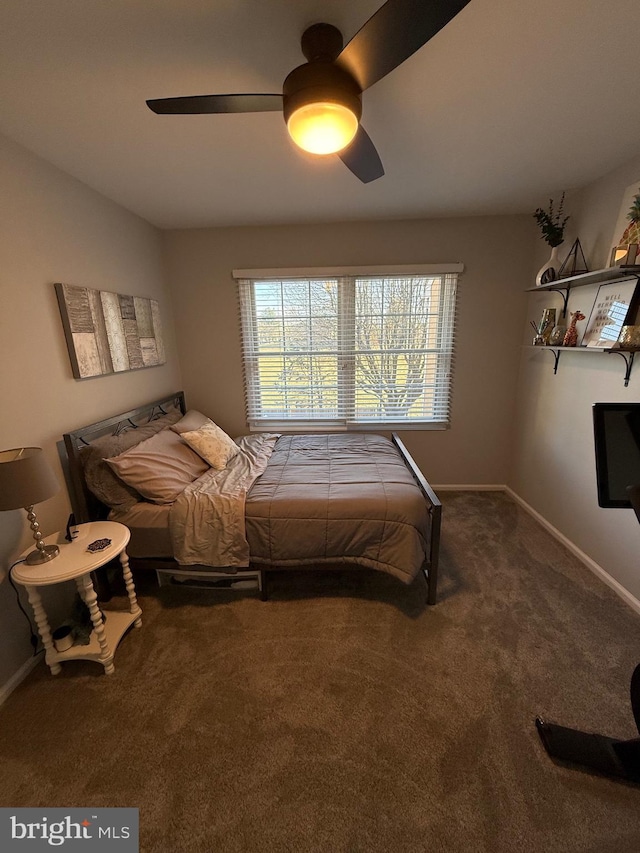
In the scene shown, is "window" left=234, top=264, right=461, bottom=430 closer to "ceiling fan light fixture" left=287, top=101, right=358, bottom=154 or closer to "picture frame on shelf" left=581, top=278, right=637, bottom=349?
"picture frame on shelf" left=581, top=278, right=637, bottom=349

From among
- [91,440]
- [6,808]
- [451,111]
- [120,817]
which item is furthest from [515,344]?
[6,808]

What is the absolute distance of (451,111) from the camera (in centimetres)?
156

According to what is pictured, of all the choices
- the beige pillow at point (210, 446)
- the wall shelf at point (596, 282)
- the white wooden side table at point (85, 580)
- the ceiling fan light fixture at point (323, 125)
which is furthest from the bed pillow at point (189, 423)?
the wall shelf at point (596, 282)

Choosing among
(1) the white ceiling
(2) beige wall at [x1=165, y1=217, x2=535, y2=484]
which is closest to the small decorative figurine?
(2) beige wall at [x1=165, y1=217, x2=535, y2=484]

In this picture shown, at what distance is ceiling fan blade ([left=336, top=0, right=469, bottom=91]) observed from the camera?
0.82 meters

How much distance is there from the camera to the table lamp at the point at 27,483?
1.36m

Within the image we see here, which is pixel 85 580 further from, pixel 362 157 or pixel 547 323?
pixel 547 323

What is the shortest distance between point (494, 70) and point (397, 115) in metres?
0.43

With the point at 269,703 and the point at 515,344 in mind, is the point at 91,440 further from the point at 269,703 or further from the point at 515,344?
the point at 515,344

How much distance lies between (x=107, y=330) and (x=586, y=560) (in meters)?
3.72

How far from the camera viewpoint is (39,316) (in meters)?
1.82

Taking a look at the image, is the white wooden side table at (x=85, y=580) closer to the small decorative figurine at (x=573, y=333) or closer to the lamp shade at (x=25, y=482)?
the lamp shade at (x=25, y=482)

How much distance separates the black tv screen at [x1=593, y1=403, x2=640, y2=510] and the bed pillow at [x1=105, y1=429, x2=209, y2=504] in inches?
83.2

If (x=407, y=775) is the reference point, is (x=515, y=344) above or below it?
above
